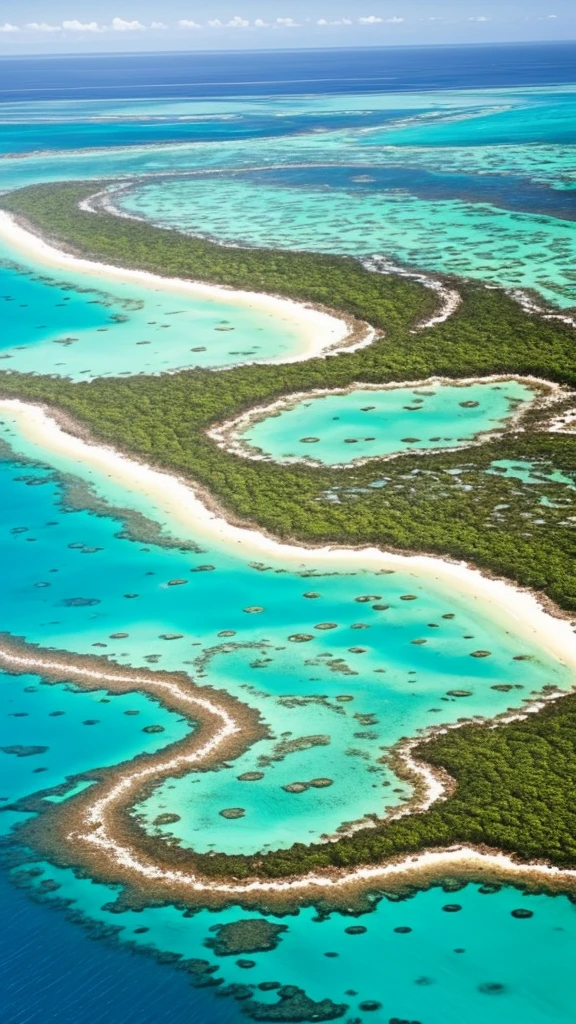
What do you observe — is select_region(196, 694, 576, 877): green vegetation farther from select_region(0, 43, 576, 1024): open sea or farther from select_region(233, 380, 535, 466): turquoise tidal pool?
select_region(233, 380, 535, 466): turquoise tidal pool

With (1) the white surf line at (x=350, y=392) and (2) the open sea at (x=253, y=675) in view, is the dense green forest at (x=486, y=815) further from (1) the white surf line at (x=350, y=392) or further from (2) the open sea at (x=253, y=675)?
(1) the white surf line at (x=350, y=392)

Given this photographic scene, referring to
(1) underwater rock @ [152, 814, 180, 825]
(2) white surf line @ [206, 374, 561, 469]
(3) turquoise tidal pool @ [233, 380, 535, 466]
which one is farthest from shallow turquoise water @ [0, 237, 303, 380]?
(1) underwater rock @ [152, 814, 180, 825]

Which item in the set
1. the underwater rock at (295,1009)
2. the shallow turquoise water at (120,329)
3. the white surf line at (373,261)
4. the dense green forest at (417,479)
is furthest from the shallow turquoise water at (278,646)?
the white surf line at (373,261)

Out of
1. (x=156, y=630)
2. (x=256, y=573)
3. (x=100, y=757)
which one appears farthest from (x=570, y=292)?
(x=100, y=757)

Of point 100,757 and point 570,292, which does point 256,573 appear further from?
point 570,292

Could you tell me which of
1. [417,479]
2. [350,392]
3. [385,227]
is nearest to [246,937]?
[417,479]

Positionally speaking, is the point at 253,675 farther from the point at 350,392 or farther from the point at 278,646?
the point at 350,392
